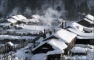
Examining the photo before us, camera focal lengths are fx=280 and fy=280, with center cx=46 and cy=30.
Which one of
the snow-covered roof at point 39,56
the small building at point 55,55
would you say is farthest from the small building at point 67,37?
the snow-covered roof at point 39,56

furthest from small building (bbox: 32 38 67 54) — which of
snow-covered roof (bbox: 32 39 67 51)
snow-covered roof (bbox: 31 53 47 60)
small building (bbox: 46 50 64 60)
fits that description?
small building (bbox: 46 50 64 60)

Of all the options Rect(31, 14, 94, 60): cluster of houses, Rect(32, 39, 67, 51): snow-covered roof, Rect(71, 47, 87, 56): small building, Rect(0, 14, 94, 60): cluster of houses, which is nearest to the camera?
Rect(31, 14, 94, 60): cluster of houses

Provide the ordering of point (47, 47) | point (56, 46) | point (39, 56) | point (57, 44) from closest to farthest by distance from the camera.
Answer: point (39, 56), point (56, 46), point (47, 47), point (57, 44)

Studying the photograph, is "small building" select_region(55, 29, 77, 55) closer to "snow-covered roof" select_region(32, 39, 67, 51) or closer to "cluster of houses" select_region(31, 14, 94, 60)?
"cluster of houses" select_region(31, 14, 94, 60)

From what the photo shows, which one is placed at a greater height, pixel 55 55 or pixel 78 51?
pixel 55 55

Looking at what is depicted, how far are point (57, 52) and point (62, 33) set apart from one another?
Result: 245 inches

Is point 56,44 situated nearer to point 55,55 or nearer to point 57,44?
point 57,44

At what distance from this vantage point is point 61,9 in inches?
2864

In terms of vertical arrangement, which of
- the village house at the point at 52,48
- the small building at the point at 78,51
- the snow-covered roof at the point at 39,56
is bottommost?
the small building at the point at 78,51

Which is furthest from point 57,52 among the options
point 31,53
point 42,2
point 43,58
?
point 42,2

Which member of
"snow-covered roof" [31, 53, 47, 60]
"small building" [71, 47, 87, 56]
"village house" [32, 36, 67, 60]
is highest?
"village house" [32, 36, 67, 60]

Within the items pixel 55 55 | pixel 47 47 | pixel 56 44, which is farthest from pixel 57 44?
pixel 55 55

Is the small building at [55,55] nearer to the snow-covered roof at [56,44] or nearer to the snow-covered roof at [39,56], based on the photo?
the snow-covered roof at [39,56]

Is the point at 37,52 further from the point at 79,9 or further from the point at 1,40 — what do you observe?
the point at 79,9
